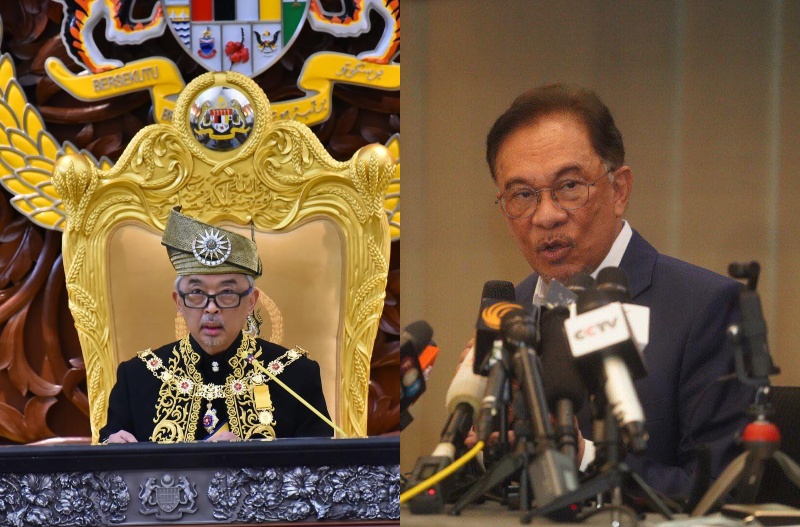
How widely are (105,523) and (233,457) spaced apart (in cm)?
50

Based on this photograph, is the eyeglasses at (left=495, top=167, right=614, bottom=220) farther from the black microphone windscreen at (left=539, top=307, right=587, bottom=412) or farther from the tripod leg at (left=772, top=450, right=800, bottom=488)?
the tripod leg at (left=772, top=450, right=800, bottom=488)

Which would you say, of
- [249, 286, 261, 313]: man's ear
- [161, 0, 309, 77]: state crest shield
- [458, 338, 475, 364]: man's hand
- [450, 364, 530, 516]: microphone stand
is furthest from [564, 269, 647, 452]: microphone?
[161, 0, 309, 77]: state crest shield

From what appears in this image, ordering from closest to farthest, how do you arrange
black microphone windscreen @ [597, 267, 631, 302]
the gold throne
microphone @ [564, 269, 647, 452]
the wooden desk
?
microphone @ [564, 269, 647, 452] < the wooden desk < black microphone windscreen @ [597, 267, 631, 302] < the gold throne

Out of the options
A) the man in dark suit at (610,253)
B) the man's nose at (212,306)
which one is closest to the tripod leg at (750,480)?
the man in dark suit at (610,253)

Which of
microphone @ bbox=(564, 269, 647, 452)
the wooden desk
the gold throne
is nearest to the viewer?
microphone @ bbox=(564, 269, 647, 452)

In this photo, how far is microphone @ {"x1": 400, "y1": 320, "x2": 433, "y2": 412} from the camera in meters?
3.79

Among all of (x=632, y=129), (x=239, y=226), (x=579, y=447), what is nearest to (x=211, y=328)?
(x=239, y=226)

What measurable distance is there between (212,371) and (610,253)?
1.53 meters

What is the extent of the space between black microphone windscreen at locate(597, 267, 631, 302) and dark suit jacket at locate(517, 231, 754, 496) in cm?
3

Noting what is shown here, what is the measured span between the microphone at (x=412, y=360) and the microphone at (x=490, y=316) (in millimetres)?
199

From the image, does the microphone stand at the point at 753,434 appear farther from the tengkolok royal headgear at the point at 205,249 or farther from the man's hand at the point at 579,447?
the tengkolok royal headgear at the point at 205,249

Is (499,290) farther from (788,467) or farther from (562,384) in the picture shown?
(788,467)

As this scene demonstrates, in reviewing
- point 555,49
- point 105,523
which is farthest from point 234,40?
point 105,523

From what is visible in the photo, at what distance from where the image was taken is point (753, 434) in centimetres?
349
